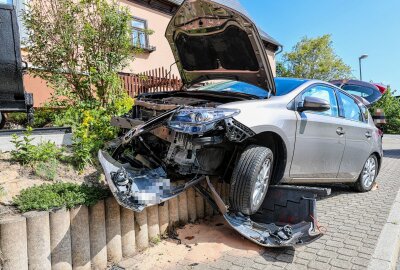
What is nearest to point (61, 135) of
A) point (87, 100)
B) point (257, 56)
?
point (87, 100)

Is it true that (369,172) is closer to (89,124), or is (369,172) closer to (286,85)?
(286,85)

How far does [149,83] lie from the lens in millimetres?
8719

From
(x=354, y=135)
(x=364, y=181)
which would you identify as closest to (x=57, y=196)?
(x=354, y=135)

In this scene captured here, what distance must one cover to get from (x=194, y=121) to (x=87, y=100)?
306cm

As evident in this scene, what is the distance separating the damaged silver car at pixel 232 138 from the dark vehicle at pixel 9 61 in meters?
1.46

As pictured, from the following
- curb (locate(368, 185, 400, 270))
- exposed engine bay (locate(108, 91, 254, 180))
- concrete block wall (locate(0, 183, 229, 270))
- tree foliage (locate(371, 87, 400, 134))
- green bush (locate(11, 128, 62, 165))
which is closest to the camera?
concrete block wall (locate(0, 183, 229, 270))

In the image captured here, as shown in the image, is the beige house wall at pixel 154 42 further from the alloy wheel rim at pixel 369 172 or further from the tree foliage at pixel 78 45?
the alloy wheel rim at pixel 369 172

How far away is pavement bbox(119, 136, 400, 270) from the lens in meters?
3.19

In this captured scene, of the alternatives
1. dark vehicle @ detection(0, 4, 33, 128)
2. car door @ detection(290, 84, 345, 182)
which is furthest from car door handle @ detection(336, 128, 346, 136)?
dark vehicle @ detection(0, 4, 33, 128)

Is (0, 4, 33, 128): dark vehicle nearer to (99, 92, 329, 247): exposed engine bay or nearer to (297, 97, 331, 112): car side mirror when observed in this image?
(99, 92, 329, 247): exposed engine bay

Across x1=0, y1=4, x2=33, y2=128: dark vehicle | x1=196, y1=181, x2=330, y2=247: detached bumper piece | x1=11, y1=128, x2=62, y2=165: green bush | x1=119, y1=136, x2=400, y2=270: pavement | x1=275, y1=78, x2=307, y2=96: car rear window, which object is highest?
x1=0, y1=4, x2=33, y2=128: dark vehicle

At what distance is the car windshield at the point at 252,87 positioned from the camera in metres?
4.16

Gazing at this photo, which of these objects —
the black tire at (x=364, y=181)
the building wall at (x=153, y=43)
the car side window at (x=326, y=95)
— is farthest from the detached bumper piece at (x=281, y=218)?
the building wall at (x=153, y=43)

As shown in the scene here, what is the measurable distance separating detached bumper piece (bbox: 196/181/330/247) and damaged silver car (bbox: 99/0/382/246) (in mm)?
12
